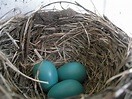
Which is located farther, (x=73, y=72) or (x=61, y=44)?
(x=61, y=44)

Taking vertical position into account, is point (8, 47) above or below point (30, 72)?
above

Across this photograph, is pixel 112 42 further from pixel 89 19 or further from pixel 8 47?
pixel 8 47

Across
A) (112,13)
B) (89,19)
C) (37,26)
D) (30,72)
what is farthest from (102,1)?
(30,72)

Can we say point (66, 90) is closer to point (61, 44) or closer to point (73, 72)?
point (73, 72)

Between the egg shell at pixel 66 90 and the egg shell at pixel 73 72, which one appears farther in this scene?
the egg shell at pixel 73 72

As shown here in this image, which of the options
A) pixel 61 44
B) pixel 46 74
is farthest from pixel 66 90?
pixel 61 44
